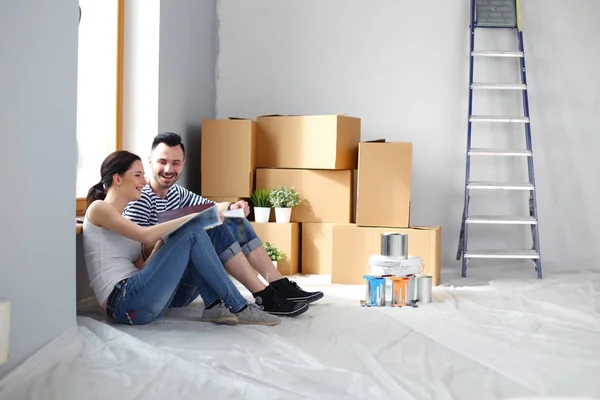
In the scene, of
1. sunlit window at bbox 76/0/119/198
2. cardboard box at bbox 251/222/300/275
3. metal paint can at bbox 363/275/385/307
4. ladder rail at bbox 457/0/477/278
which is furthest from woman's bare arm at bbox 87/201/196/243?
ladder rail at bbox 457/0/477/278

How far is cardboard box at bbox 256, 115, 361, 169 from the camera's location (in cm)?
430

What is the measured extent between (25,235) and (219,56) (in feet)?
10.2

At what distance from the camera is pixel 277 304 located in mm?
3016

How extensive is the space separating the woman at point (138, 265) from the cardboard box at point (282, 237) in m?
1.46

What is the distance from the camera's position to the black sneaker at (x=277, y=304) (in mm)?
2991

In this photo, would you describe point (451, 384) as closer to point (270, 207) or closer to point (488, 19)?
point (270, 207)

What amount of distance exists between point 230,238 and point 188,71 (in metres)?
1.67

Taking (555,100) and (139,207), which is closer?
(139,207)

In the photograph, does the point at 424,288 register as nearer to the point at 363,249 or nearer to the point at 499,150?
the point at 363,249

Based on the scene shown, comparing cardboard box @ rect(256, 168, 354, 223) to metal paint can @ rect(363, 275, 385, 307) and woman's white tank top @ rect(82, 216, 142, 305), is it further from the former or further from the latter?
woman's white tank top @ rect(82, 216, 142, 305)

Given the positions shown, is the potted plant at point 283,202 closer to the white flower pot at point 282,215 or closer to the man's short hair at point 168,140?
the white flower pot at point 282,215

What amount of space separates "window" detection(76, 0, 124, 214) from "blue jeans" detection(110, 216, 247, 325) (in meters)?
0.82

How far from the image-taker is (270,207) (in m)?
4.40

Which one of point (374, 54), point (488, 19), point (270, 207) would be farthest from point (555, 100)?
point (270, 207)
